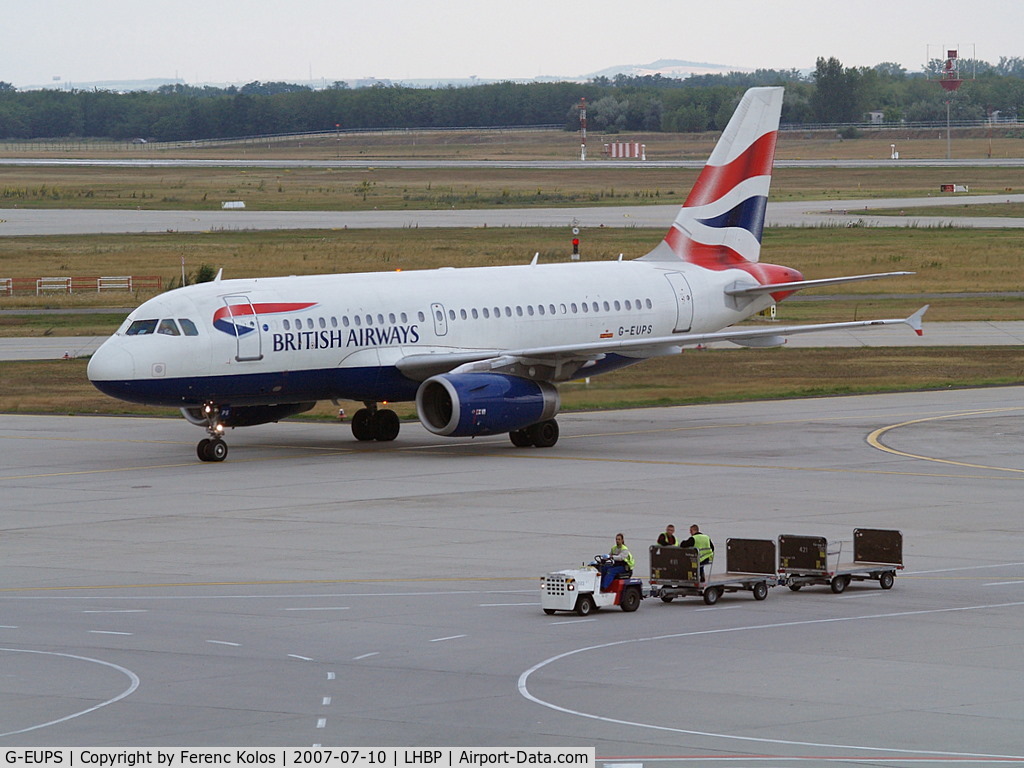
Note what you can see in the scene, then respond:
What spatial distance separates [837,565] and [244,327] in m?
20.8

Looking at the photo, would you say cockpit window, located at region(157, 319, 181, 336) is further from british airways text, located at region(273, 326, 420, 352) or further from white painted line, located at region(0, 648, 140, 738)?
white painted line, located at region(0, 648, 140, 738)

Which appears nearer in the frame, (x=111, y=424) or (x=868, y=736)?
(x=868, y=736)

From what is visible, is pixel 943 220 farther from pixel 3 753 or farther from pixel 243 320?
pixel 3 753

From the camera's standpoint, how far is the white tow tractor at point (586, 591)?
26500mm

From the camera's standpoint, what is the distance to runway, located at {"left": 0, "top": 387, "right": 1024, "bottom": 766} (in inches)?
766

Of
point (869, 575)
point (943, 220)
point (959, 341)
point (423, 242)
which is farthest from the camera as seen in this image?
point (943, 220)

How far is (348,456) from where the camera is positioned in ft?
154

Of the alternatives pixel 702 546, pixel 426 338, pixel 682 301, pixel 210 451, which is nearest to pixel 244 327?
pixel 210 451

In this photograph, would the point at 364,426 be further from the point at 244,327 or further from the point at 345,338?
the point at 244,327

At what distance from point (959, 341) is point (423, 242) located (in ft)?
170

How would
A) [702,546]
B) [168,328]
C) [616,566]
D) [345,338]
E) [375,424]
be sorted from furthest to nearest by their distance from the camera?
1. [375,424]
2. [345,338]
3. [168,328]
4. [702,546]
5. [616,566]

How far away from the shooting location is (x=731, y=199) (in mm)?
55375

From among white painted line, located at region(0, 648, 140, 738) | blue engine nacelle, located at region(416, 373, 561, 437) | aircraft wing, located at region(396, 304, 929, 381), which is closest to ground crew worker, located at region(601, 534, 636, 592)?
white painted line, located at region(0, 648, 140, 738)

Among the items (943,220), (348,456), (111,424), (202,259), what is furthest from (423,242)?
(348,456)
